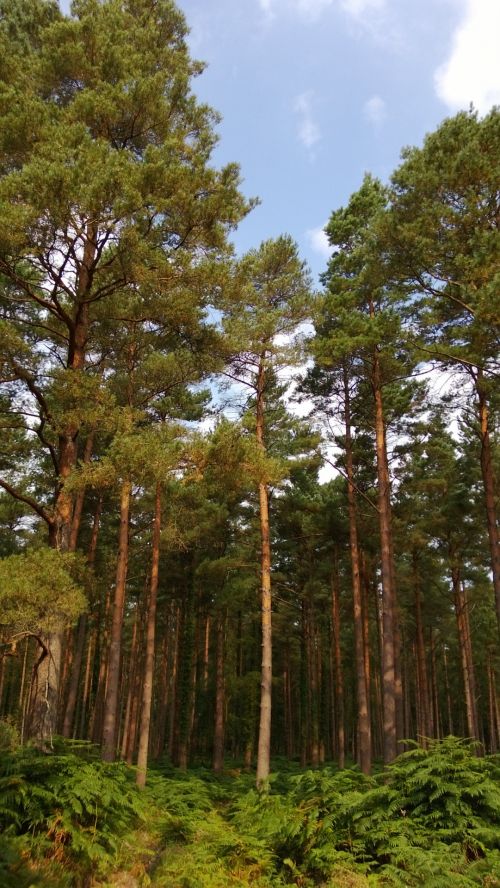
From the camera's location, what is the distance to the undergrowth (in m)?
5.89

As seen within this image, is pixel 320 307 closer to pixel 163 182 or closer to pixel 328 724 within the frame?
pixel 163 182

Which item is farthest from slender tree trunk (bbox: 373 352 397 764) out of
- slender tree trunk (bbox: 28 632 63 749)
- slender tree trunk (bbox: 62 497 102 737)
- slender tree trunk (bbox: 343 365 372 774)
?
slender tree trunk (bbox: 62 497 102 737)

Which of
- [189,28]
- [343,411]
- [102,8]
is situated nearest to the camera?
[102,8]

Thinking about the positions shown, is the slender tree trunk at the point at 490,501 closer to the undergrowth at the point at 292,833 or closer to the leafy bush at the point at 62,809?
the undergrowth at the point at 292,833

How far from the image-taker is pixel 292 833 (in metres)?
7.03

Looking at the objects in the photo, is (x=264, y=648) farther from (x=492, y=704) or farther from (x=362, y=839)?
(x=492, y=704)

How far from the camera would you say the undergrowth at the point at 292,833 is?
5887mm

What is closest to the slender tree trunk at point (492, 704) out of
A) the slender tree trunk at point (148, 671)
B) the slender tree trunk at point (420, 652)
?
the slender tree trunk at point (420, 652)

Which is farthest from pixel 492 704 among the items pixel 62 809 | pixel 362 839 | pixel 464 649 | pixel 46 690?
pixel 62 809

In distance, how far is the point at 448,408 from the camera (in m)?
17.3

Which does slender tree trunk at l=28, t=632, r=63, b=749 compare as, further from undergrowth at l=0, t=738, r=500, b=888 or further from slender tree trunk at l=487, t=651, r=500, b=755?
slender tree trunk at l=487, t=651, r=500, b=755

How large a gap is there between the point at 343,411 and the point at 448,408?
140 inches

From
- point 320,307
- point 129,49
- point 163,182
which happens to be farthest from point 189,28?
point 320,307

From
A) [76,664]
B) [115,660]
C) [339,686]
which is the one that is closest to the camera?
[115,660]
